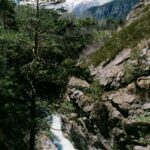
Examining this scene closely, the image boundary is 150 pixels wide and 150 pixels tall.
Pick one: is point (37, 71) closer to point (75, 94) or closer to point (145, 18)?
point (75, 94)

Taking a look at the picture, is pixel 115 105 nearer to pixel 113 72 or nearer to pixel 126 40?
pixel 113 72

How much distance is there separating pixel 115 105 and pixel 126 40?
36.5 ft

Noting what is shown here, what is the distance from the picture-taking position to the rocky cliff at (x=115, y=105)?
107 feet

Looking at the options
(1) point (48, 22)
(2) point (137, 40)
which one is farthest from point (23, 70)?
(2) point (137, 40)

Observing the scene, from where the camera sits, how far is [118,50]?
42594 mm

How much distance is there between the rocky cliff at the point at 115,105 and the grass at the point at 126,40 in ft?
5.79

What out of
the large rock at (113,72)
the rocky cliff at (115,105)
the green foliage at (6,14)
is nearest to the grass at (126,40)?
the large rock at (113,72)

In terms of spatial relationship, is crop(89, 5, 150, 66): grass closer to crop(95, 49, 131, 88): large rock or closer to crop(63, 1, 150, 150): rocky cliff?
crop(95, 49, 131, 88): large rock

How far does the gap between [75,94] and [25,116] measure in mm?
16420

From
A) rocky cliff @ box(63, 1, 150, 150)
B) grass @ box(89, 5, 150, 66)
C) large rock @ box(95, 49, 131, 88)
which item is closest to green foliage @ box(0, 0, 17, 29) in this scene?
grass @ box(89, 5, 150, 66)

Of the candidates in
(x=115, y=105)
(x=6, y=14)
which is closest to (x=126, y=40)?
(x=115, y=105)

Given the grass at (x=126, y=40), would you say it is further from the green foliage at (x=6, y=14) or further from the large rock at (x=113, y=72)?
the green foliage at (x=6, y=14)

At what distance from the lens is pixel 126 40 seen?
4375cm

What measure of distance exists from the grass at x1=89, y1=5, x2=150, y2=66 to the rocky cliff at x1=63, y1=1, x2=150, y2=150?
1.77 metres
